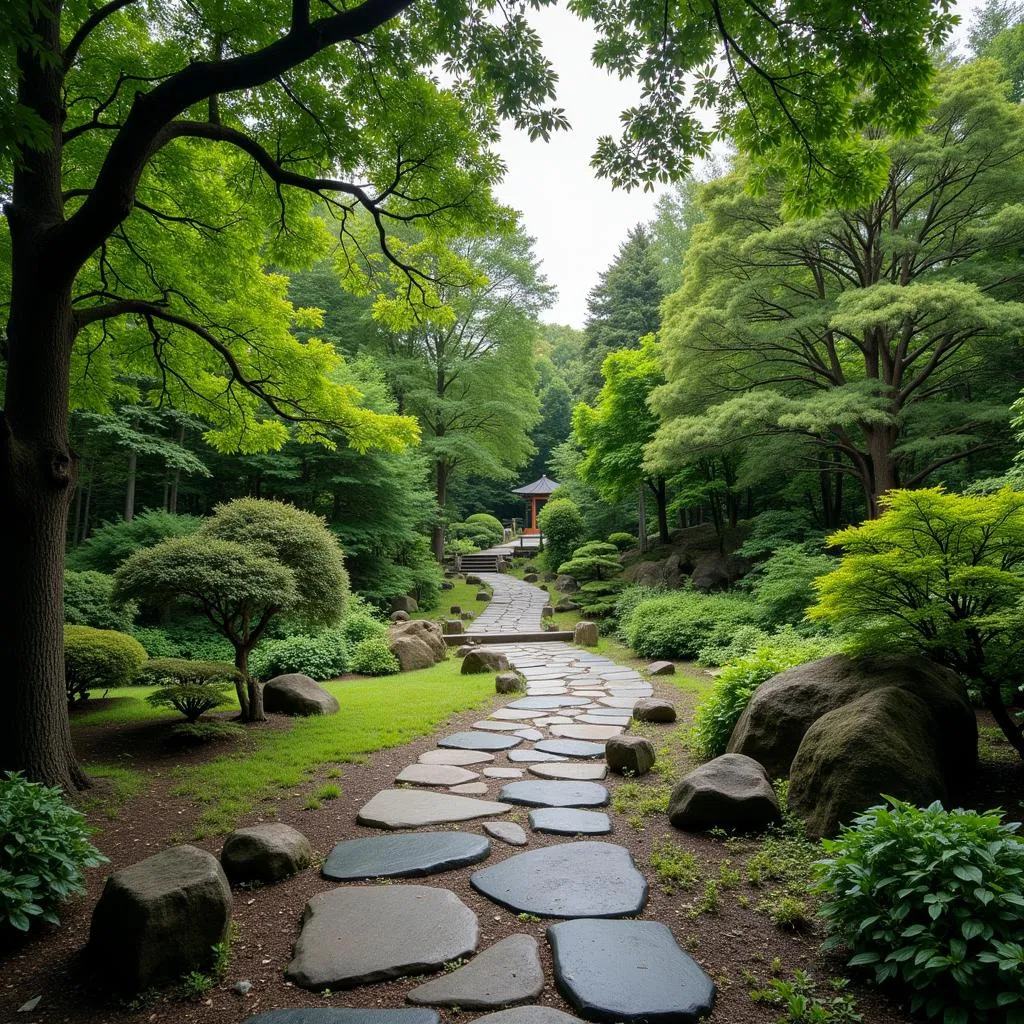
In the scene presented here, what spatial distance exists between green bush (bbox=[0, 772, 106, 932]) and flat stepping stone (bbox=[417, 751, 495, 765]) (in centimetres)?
254

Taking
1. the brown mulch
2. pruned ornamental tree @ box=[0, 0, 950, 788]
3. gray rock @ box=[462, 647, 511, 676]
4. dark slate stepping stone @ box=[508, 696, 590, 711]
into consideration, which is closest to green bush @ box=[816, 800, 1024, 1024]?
the brown mulch

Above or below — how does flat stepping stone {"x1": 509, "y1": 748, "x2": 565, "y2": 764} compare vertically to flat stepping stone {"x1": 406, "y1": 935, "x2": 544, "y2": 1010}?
below

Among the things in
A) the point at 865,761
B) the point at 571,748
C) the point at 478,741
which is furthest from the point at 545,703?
the point at 865,761

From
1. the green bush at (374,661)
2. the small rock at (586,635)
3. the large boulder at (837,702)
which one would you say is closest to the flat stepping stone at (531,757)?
the large boulder at (837,702)

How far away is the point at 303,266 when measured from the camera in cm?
584

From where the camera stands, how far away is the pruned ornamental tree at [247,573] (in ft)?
17.3

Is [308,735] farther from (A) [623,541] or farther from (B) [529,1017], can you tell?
(A) [623,541]

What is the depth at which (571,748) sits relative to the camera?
199 inches

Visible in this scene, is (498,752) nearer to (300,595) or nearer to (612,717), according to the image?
(612,717)

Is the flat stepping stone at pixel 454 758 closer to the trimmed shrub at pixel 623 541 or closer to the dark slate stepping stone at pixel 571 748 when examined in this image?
the dark slate stepping stone at pixel 571 748

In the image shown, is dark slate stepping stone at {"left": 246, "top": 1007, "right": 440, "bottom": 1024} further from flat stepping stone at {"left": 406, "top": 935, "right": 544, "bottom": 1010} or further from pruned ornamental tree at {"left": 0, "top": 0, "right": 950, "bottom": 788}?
pruned ornamental tree at {"left": 0, "top": 0, "right": 950, "bottom": 788}

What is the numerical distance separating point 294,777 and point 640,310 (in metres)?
25.1

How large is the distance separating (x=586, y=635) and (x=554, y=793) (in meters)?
8.30

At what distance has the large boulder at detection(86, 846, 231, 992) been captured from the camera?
2.07 m
